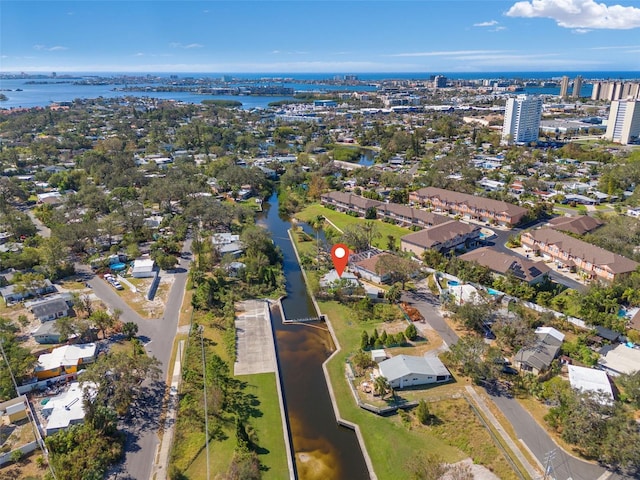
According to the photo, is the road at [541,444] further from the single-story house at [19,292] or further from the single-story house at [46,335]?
the single-story house at [19,292]

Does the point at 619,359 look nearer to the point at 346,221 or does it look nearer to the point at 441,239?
the point at 441,239

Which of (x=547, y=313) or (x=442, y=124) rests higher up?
(x=442, y=124)

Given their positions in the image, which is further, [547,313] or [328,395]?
[547,313]

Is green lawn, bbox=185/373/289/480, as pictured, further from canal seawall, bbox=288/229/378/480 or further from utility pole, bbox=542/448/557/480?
utility pole, bbox=542/448/557/480

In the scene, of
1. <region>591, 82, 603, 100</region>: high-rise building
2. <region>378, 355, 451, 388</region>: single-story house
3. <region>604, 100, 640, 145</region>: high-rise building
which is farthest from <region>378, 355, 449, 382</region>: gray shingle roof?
<region>591, 82, 603, 100</region>: high-rise building

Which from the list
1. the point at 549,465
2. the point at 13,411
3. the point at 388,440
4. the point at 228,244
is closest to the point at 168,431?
the point at 13,411

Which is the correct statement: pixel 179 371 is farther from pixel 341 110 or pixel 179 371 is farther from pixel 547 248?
pixel 341 110

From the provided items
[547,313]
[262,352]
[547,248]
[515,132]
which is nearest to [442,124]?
[515,132]

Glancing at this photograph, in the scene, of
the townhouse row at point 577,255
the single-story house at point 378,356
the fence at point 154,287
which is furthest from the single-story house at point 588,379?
the fence at point 154,287
